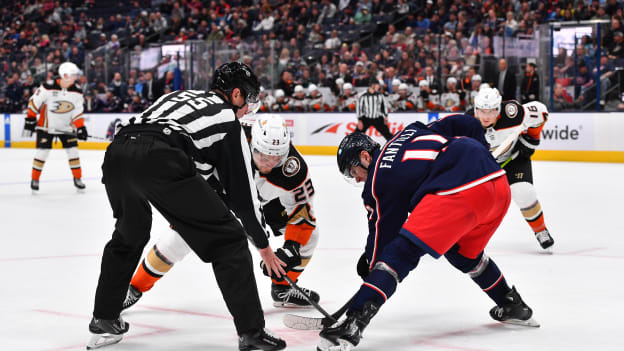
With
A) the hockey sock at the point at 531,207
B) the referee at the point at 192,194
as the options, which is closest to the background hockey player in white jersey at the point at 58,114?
the hockey sock at the point at 531,207

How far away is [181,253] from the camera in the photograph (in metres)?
3.75

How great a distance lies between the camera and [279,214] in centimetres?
417

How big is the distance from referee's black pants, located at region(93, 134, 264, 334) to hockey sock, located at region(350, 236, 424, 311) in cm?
40

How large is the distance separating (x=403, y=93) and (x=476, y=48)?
5.00 ft

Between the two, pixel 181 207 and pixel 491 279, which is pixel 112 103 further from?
pixel 181 207

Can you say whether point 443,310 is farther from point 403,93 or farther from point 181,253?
point 403,93

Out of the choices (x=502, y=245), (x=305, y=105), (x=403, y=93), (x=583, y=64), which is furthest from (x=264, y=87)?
(x=502, y=245)

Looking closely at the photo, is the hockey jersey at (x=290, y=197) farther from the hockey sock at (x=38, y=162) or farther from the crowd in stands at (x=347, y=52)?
the crowd in stands at (x=347, y=52)

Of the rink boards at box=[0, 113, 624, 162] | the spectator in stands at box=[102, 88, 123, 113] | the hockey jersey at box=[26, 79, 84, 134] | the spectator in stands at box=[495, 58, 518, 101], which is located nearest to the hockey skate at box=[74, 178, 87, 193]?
the hockey jersey at box=[26, 79, 84, 134]

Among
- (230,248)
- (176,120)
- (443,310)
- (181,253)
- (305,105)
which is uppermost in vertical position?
(176,120)

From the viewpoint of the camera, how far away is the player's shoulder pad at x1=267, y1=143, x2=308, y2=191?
13.1ft

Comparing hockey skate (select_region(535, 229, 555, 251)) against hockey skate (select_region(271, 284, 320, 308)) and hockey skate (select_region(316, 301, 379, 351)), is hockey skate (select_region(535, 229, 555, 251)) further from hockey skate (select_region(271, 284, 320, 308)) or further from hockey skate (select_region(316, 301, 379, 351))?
hockey skate (select_region(316, 301, 379, 351))

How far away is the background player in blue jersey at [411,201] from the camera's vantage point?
3.00m

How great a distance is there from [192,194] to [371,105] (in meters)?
10.8
